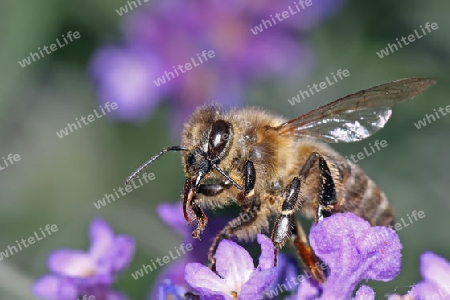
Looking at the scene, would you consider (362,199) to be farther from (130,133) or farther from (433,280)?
(130,133)

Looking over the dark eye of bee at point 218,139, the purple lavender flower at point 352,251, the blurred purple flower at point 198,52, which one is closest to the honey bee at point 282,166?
the dark eye of bee at point 218,139

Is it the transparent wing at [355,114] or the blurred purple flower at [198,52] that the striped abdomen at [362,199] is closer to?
the transparent wing at [355,114]

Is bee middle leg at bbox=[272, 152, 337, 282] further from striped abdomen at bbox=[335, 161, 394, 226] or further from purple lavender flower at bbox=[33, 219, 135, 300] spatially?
purple lavender flower at bbox=[33, 219, 135, 300]

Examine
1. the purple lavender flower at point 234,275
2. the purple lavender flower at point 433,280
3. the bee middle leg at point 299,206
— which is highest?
the bee middle leg at point 299,206

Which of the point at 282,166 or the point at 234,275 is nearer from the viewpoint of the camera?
the point at 234,275

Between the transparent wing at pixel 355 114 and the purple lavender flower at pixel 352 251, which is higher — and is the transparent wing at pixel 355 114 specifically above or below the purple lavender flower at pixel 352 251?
above

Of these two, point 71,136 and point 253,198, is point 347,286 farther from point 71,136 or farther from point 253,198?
point 71,136

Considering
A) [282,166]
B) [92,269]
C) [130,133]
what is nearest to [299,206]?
[282,166]
